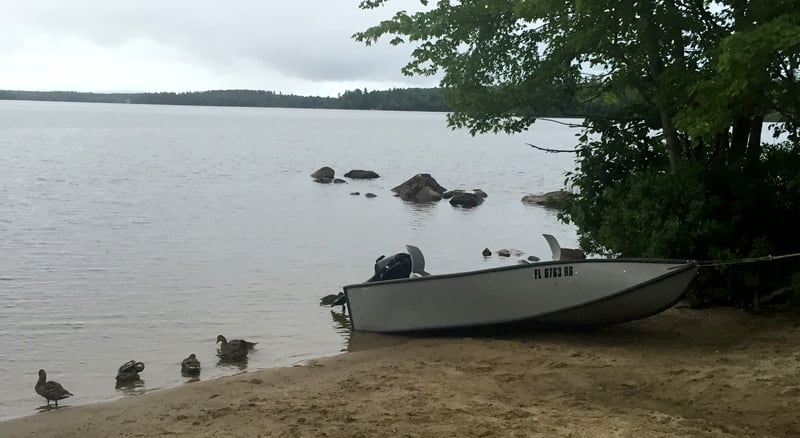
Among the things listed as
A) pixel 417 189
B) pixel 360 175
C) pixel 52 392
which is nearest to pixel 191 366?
pixel 52 392

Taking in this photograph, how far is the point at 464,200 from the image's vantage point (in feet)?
124

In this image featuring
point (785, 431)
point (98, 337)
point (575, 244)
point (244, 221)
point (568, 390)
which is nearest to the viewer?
point (785, 431)

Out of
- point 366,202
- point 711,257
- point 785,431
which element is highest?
point 366,202

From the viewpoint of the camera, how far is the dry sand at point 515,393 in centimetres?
684

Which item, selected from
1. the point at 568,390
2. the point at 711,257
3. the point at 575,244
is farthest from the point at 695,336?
the point at 575,244

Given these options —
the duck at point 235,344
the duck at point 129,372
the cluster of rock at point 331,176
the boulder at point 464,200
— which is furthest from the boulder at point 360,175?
the duck at point 129,372

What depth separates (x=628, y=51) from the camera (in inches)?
471

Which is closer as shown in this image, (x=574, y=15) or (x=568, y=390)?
(x=568, y=390)

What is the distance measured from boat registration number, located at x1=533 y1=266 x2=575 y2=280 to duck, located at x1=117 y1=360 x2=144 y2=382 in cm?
542

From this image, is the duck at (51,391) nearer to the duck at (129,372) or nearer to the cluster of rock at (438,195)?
the duck at (129,372)

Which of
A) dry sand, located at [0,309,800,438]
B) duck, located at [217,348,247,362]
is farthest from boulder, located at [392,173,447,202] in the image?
dry sand, located at [0,309,800,438]

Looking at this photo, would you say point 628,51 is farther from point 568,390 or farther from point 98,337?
point 98,337

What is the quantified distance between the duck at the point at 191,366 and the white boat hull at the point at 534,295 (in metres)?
2.64

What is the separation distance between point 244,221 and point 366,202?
9.48 meters
